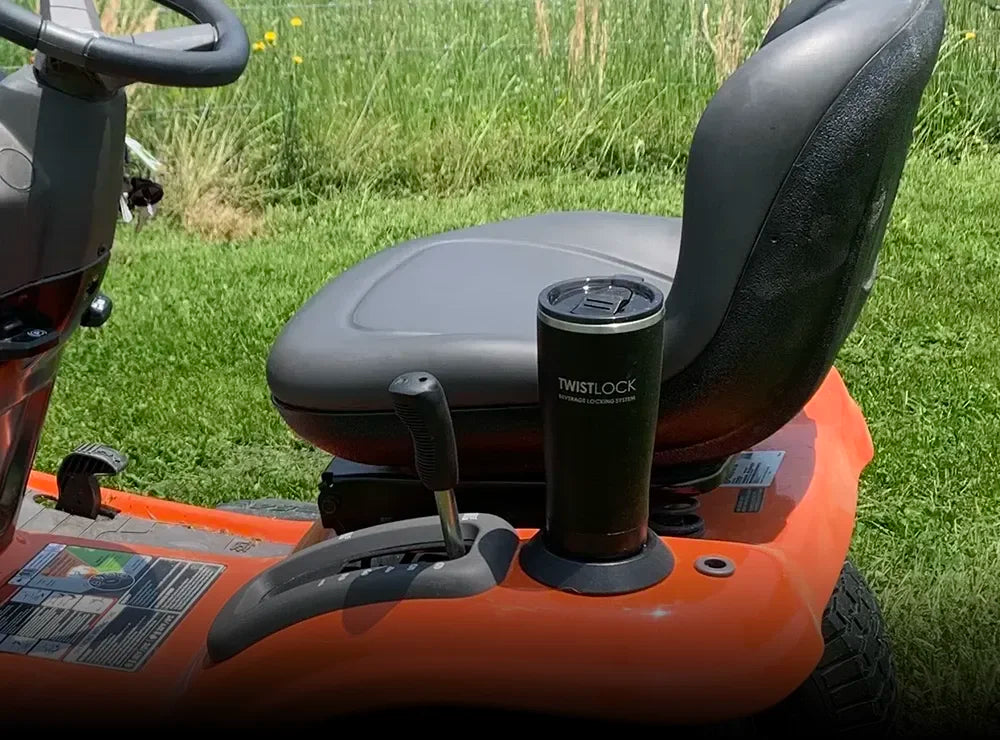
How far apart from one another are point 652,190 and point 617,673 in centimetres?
347

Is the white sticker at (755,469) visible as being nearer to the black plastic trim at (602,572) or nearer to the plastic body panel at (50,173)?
the black plastic trim at (602,572)

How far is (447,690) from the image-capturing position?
1.29 metres

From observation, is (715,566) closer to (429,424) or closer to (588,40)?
(429,424)

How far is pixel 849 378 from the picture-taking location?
3070 mm

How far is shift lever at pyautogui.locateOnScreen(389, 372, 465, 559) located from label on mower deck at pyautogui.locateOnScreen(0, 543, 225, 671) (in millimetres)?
492

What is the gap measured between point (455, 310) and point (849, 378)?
175 cm

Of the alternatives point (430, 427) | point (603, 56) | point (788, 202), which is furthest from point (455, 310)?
point (603, 56)

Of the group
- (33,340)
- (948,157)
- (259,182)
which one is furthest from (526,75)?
(33,340)

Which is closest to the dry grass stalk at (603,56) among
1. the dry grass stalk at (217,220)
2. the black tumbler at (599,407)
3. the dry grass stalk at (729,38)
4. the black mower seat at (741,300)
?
the dry grass stalk at (729,38)

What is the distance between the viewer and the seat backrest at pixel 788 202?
1.29 metres

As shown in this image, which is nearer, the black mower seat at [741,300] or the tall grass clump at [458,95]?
the black mower seat at [741,300]

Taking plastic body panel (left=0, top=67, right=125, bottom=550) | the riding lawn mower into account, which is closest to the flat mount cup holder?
the riding lawn mower

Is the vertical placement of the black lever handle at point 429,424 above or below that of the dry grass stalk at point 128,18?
above

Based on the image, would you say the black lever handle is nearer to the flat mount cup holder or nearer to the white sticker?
the flat mount cup holder
